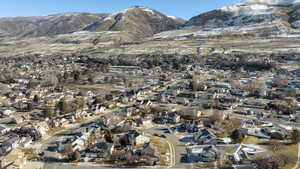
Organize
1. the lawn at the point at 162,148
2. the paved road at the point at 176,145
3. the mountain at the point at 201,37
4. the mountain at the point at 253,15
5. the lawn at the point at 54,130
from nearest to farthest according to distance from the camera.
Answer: the paved road at the point at 176,145 < the lawn at the point at 162,148 < the lawn at the point at 54,130 < the mountain at the point at 201,37 < the mountain at the point at 253,15

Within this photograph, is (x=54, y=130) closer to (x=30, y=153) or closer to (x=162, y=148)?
(x=30, y=153)

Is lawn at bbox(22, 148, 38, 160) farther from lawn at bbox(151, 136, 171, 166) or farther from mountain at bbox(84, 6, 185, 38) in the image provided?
mountain at bbox(84, 6, 185, 38)

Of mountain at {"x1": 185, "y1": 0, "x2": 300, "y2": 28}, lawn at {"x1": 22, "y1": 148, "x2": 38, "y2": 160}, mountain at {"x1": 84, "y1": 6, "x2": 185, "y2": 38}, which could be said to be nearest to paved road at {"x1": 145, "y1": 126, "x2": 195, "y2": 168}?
lawn at {"x1": 22, "y1": 148, "x2": 38, "y2": 160}

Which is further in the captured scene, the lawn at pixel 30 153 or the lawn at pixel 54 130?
the lawn at pixel 54 130

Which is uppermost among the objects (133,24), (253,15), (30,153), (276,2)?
(276,2)

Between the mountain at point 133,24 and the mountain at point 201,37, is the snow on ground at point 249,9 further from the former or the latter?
the mountain at point 133,24

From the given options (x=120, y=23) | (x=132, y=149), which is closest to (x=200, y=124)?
(x=132, y=149)

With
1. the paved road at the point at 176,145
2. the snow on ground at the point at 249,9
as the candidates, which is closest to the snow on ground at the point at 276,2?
the snow on ground at the point at 249,9

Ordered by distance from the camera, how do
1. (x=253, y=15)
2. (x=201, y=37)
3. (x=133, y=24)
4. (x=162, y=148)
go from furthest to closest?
(x=133, y=24), (x=253, y=15), (x=201, y=37), (x=162, y=148)

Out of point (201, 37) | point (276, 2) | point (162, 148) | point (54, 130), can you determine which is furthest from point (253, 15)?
point (54, 130)

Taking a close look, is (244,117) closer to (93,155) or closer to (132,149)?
(132,149)
